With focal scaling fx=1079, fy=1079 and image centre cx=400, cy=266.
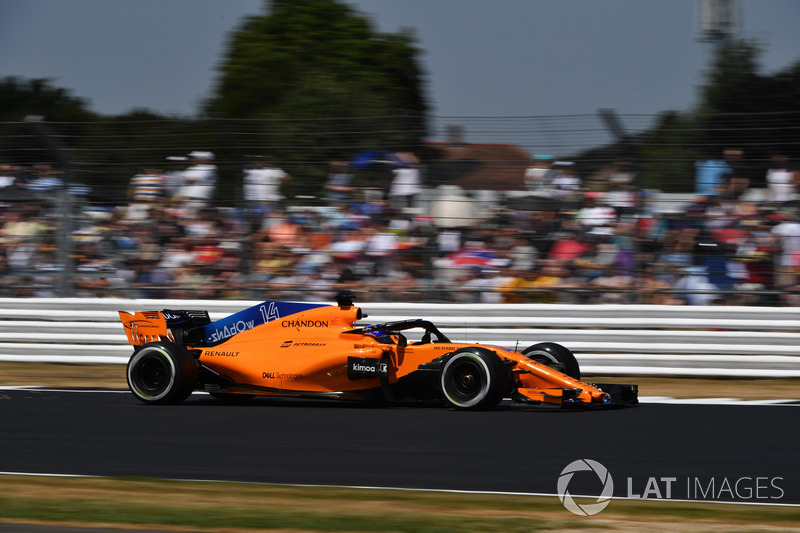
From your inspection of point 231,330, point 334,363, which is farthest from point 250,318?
point 334,363

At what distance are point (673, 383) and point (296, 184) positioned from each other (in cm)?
443

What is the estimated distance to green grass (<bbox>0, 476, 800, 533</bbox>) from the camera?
14.3 ft

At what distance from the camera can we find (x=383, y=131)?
11266 mm

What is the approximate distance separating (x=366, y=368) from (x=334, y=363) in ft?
0.93

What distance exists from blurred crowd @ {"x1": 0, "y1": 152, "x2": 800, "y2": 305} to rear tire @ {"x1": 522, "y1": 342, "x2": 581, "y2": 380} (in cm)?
230

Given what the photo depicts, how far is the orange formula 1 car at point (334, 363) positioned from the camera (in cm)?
791

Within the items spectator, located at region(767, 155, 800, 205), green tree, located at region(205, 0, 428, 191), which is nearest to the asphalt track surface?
spectator, located at region(767, 155, 800, 205)

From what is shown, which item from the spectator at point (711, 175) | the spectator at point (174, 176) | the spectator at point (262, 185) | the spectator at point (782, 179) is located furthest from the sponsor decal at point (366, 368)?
the spectator at point (782, 179)

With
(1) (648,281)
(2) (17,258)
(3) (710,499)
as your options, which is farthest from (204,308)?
(3) (710,499)

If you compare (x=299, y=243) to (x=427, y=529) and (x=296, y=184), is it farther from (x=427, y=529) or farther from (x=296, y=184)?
(x=427, y=529)

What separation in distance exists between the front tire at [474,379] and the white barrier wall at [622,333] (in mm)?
2667

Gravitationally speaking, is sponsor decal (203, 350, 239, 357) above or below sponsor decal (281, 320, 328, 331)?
below

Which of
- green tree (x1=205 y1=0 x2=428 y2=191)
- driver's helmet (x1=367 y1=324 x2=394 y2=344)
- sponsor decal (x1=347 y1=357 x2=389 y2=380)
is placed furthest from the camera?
green tree (x1=205 y1=0 x2=428 y2=191)

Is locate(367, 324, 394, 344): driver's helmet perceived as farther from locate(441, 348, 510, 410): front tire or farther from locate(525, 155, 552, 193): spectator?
locate(525, 155, 552, 193): spectator
